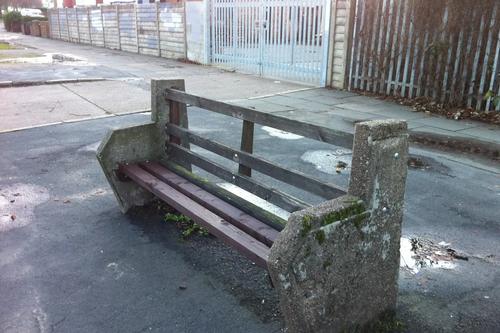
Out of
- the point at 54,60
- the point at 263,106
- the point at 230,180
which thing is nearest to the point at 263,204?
the point at 230,180

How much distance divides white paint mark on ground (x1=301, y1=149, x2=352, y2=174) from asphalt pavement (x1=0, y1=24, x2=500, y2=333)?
4 cm

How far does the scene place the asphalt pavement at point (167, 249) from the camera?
3.04 meters

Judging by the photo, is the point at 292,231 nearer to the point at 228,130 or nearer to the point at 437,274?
the point at 437,274

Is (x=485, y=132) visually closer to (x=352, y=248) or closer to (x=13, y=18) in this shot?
(x=352, y=248)

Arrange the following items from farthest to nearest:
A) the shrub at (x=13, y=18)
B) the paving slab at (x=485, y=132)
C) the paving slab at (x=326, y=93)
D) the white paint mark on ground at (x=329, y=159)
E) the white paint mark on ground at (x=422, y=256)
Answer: the shrub at (x=13, y=18) → the paving slab at (x=326, y=93) → the paving slab at (x=485, y=132) → the white paint mark on ground at (x=329, y=159) → the white paint mark on ground at (x=422, y=256)

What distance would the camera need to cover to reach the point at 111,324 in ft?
9.64

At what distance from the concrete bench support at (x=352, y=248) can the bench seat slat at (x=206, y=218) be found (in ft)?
1.46

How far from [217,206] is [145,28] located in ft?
62.5

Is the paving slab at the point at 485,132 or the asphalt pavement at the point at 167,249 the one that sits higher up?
the paving slab at the point at 485,132

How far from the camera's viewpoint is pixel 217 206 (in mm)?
3557

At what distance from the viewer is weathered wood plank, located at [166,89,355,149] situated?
2.68 metres

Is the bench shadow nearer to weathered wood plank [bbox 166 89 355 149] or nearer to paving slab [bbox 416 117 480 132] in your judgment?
weathered wood plank [bbox 166 89 355 149]

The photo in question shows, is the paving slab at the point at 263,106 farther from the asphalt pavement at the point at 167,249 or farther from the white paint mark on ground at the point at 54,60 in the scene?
the white paint mark on ground at the point at 54,60

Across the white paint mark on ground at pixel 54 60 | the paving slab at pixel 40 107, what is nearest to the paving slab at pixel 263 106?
the paving slab at pixel 40 107
